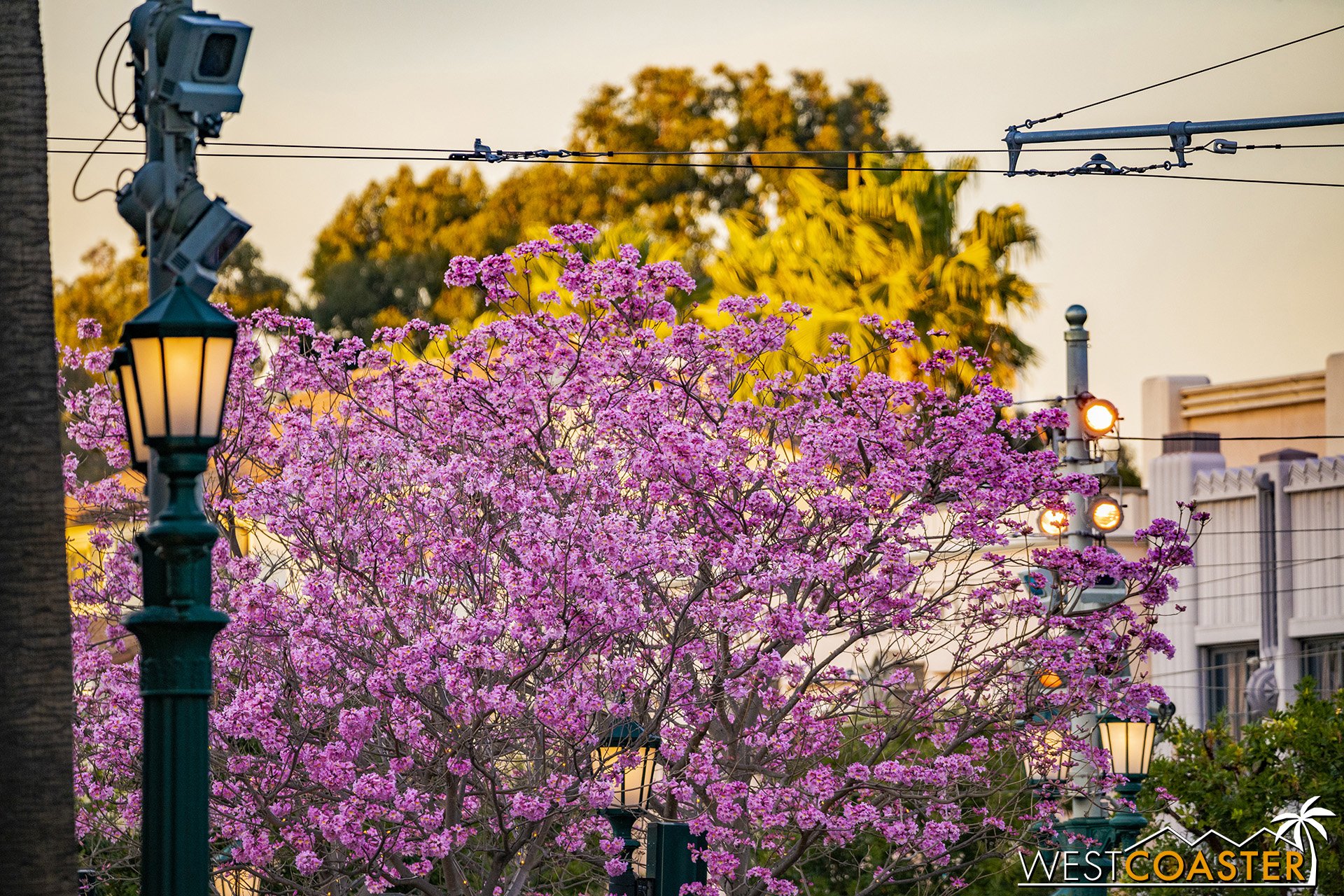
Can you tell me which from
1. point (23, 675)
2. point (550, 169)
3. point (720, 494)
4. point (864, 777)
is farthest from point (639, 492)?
point (550, 169)

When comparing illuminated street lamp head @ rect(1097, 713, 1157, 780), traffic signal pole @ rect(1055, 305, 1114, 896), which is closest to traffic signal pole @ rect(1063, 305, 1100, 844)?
traffic signal pole @ rect(1055, 305, 1114, 896)

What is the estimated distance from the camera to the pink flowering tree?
37.0ft

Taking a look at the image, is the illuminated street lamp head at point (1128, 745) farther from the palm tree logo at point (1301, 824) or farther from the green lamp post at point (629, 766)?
the green lamp post at point (629, 766)

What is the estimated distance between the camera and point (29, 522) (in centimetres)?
743

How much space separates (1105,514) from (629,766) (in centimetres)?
665

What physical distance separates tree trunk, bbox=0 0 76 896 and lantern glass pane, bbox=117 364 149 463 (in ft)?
1.26

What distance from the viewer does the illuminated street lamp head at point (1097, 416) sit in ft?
55.6

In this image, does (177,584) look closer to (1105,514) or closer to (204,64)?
(204,64)

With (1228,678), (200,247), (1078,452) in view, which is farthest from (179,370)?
(1228,678)

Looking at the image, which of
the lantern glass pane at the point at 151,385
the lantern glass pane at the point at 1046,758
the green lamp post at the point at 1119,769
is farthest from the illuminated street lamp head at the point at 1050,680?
the lantern glass pane at the point at 151,385

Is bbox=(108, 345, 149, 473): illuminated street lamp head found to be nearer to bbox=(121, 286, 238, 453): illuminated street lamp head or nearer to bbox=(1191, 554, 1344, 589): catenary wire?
bbox=(121, 286, 238, 453): illuminated street lamp head

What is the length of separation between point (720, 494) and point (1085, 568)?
2682mm

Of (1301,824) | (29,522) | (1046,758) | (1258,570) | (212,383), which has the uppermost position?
(212,383)

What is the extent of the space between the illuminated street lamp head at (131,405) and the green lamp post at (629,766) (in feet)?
15.9
